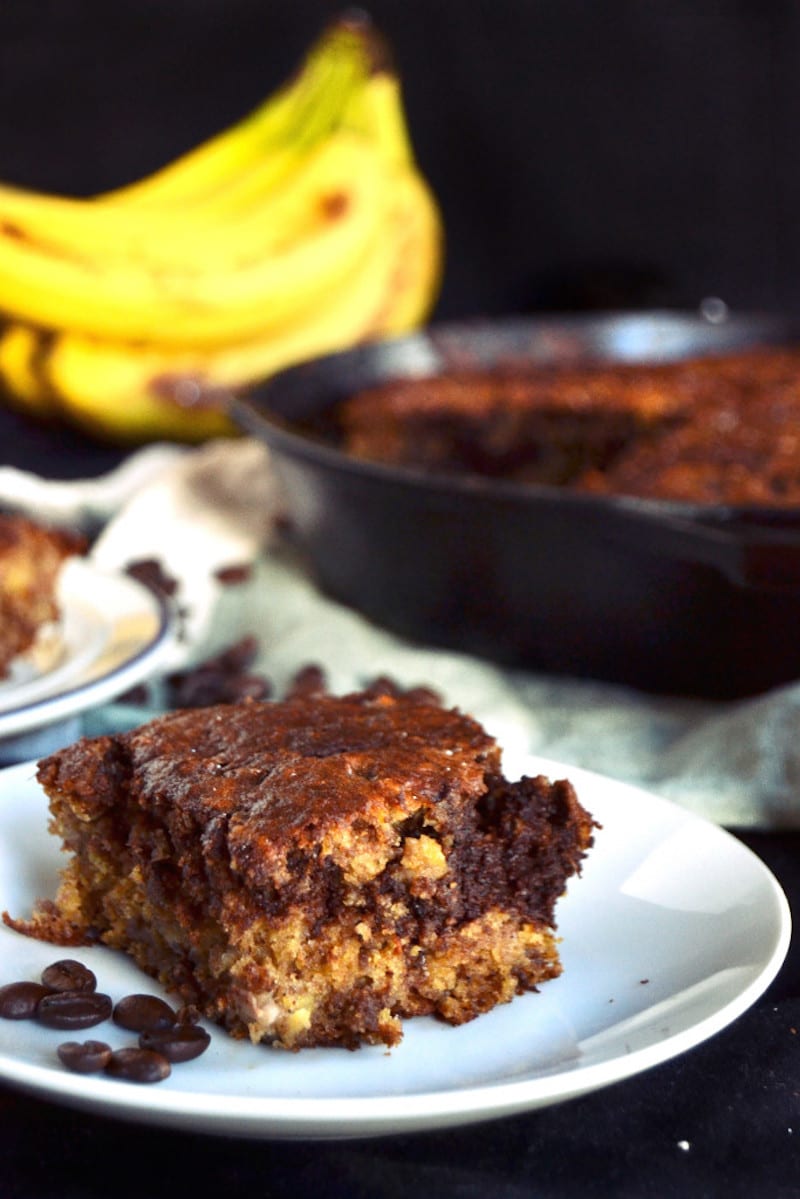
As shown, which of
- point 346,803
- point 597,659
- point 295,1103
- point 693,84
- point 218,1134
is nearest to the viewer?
point 295,1103

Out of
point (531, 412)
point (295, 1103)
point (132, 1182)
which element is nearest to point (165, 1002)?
point (132, 1182)

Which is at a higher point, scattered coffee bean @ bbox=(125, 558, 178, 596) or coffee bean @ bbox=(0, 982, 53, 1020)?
coffee bean @ bbox=(0, 982, 53, 1020)

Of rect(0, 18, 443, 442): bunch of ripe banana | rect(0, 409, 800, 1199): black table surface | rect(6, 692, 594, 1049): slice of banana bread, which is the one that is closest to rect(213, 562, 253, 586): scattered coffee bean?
rect(0, 18, 443, 442): bunch of ripe banana

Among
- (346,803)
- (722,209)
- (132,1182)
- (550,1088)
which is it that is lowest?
(722,209)

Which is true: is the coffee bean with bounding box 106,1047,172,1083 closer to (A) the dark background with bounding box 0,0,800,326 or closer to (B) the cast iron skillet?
(B) the cast iron skillet

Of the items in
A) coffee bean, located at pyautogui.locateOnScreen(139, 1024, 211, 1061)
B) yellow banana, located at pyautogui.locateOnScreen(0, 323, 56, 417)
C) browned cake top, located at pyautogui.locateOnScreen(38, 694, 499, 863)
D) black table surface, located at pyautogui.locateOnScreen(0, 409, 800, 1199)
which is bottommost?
yellow banana, located at pyautogui.locateOnScreen(0, 323, 56, 417)

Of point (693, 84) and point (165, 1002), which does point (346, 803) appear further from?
point (693, 84)
